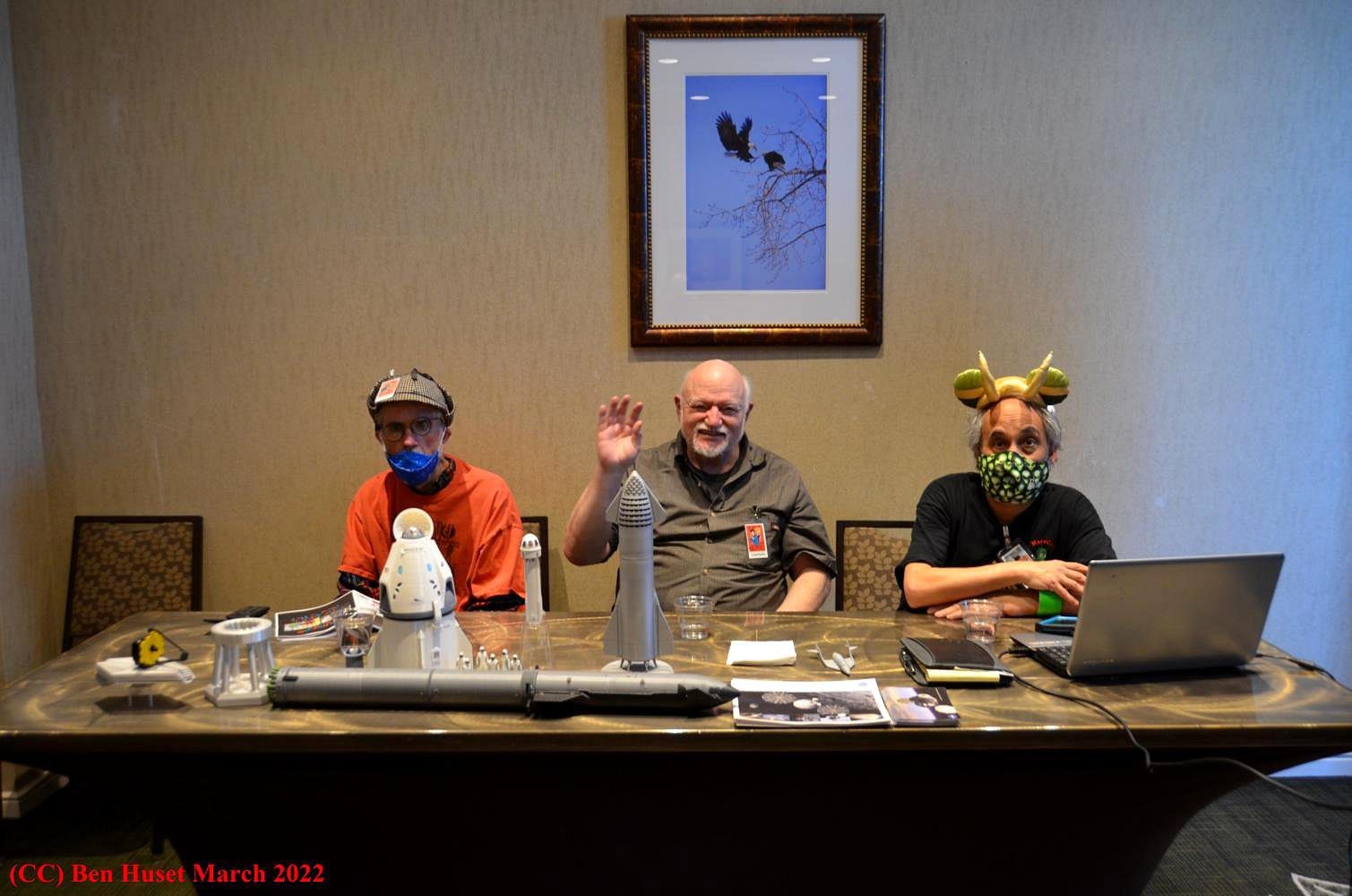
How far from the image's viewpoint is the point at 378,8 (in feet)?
9.72

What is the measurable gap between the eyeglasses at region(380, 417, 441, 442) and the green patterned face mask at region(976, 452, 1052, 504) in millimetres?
1532

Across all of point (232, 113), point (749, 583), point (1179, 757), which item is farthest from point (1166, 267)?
point (232, 113)

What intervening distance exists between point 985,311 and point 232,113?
2.61m

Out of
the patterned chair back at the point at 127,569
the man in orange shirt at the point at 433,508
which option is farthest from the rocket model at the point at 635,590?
the patterned chair back at the point at 127,569

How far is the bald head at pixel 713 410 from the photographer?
2.68 meters

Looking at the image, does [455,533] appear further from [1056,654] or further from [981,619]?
[1056,654]

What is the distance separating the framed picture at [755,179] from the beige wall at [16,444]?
6.62 feet

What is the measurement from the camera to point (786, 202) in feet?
9.99

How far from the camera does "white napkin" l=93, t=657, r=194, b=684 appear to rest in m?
1.55

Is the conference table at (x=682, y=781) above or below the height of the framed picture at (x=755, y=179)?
below

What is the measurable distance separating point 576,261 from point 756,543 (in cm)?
115

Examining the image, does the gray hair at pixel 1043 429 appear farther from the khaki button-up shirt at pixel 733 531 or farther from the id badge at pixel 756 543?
the id badge at pixel 756 543

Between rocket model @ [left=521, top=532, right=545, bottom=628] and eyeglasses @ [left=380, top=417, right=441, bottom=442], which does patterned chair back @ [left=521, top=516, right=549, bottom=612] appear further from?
rocket model @ [left=521, top=532, right=545, bottom=628]

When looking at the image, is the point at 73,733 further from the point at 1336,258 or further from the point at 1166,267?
the point at 1336,258
